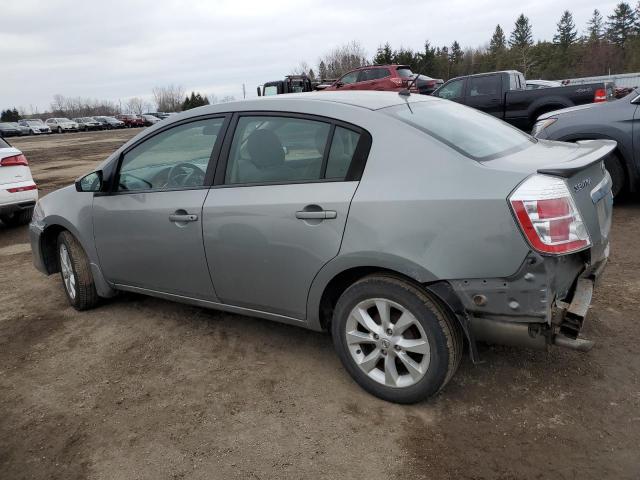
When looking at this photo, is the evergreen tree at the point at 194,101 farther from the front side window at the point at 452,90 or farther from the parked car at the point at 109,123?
the front side window at the point at 452,90

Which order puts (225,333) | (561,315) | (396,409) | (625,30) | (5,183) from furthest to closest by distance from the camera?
1. (625,30)
2. (5,183)
3. (225,333)
4. (396,409)
5. (561,315)

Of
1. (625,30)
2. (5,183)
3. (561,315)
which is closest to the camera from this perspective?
(561,315)

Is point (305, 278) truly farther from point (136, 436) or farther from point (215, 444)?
point (136, 436)

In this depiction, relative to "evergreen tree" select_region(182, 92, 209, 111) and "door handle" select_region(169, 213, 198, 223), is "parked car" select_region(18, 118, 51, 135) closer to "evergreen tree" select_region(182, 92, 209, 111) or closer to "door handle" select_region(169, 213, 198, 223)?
"evergreen tree" select_region(182, 92, 209, 111)

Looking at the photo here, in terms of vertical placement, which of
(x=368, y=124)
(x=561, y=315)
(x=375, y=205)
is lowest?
(x=561, y=315)

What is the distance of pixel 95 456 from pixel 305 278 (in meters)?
1.40

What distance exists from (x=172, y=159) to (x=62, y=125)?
55.6 metres

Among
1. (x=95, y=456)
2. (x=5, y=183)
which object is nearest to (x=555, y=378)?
(x=95, y=456)

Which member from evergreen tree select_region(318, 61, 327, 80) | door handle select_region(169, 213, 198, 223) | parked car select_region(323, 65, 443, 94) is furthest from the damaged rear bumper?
evergreen tree select_region(318, 61, 327, 80)

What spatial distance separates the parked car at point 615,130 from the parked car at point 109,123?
53593 millimetres

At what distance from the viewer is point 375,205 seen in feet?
8.84

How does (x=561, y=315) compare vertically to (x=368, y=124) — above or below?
below

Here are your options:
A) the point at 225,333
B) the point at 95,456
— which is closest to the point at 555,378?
the point at 225,333

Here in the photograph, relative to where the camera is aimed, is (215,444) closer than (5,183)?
Yes
